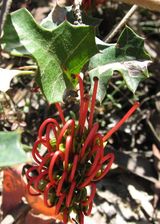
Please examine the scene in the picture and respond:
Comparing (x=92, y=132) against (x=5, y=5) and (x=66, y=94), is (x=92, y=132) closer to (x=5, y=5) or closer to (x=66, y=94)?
(x=66, y=94)

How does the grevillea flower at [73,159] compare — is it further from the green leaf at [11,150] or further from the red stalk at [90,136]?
the green leaf at [11,150]

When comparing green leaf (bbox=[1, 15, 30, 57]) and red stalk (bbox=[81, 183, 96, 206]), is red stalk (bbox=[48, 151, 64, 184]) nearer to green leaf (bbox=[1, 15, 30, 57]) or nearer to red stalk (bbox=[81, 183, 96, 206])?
red stalk (bbox=[81, 183, 96, 206])

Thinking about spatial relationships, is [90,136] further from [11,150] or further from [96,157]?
[11,150]

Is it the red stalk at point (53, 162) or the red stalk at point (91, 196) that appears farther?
the red stalk at point (91, 196)

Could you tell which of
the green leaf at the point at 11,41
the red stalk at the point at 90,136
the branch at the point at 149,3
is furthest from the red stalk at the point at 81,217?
the branch at the point at 149,3

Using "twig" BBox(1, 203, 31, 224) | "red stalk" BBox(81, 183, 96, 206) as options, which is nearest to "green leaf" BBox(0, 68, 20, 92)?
"red stalk" BBox(81, 183, 96, 206)
